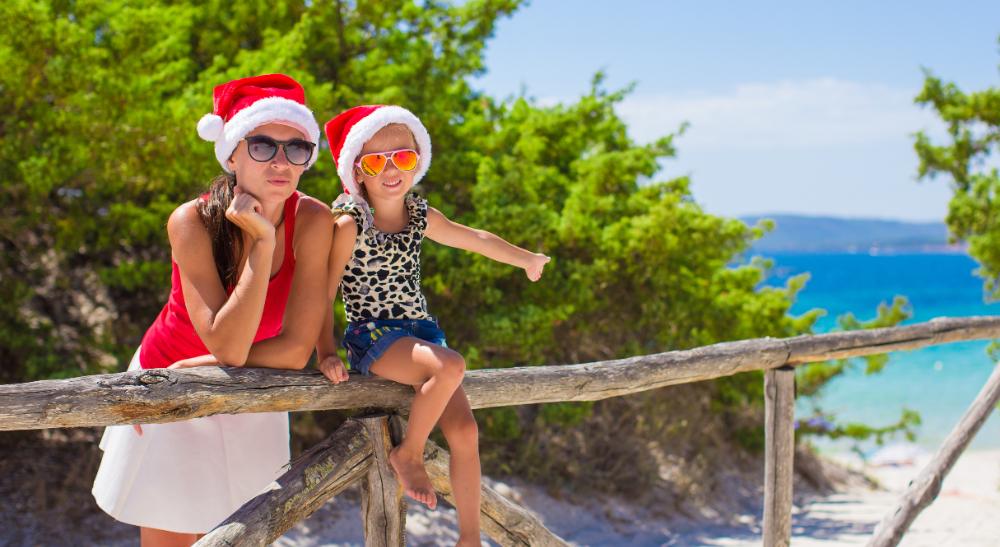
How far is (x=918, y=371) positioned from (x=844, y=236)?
10353 cm

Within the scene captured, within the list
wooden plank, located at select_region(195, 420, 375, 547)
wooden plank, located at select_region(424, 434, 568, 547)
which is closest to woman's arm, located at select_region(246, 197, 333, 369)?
wooden plank, located at select_region(195, 420, 375, 547)

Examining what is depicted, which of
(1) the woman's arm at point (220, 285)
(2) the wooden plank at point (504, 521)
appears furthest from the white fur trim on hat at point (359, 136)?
(2) the wooden plank at point (504, 521)

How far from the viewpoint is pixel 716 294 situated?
8.06 metres

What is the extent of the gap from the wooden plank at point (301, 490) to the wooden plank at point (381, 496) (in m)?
0.03

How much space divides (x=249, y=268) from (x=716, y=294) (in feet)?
20.7

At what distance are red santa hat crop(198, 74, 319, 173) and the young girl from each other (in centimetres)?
20

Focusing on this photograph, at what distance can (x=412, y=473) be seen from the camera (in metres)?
2.48

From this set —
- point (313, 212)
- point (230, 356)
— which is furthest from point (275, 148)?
point (230, 356)

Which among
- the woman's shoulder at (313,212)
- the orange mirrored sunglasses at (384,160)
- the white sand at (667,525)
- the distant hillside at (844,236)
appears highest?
the distant hillside at (844,236)

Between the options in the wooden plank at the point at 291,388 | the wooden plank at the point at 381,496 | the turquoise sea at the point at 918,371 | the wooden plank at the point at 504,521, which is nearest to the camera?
the wooden plank at the point at 291,388

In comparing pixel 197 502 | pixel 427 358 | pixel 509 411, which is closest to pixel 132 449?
pixel 197 502

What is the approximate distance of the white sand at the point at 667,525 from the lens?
6.55m

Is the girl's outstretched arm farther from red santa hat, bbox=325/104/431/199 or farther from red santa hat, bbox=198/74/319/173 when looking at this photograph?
red santa hat, bbox=198/74/319/173

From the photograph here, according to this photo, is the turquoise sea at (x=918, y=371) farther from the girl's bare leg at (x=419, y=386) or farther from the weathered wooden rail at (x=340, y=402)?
the girl's bare leg at (x=419, y=386)
